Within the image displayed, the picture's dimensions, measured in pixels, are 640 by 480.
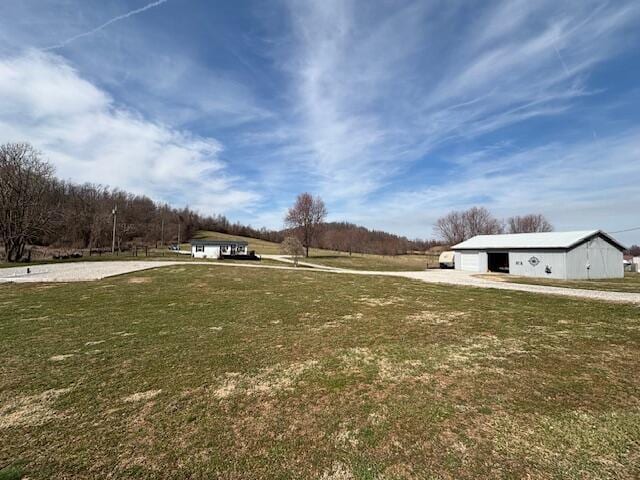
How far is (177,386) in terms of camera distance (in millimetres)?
4387

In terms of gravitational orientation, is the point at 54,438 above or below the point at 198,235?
below

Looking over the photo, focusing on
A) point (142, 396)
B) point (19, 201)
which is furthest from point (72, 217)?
point (142, 396)

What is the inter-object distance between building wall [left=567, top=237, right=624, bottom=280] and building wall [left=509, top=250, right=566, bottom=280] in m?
0.58

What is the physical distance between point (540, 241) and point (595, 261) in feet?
14.7

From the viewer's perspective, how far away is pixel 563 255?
24141 mm

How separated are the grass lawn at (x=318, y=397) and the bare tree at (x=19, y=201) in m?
33.3

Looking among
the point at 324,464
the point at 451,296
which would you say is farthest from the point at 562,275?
the point at 324,464

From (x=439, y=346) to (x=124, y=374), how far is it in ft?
20.1

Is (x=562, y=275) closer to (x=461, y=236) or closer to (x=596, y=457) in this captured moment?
(x=596, y=457)

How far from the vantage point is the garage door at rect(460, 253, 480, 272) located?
31203 mm

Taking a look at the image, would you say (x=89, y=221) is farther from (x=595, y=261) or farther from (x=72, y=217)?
(x=595, y=261)

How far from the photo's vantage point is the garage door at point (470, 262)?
31203mm

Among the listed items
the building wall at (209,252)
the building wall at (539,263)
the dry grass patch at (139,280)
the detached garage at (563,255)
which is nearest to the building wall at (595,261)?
the detached garage at (563,255)

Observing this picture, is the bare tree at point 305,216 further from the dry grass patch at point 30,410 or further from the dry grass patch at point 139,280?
the dry grass patch at point 30,410
